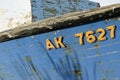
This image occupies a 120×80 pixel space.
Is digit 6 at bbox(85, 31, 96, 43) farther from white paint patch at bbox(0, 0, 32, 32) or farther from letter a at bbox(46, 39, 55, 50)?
white paint patch at bbox(0, 0, 32, 32)

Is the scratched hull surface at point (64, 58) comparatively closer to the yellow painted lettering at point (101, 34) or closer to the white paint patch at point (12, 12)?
the yellow painted lettering at point (101, 34)

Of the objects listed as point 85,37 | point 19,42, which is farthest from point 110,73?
point 19,42

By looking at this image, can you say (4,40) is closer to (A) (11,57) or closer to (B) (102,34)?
(A) (11,57)

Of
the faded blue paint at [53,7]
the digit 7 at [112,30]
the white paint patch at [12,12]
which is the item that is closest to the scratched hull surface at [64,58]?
the digit 7 at [112,30]

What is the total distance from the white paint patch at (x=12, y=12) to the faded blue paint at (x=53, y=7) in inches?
12.0

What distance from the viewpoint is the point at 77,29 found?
355 cm

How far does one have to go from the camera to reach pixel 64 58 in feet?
12.2

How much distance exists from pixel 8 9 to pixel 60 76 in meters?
7.02

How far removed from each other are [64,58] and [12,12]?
6.96 meters

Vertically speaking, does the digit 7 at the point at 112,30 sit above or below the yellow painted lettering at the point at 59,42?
above

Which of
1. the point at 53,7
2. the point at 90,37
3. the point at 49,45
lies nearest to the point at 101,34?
the point at 90,37

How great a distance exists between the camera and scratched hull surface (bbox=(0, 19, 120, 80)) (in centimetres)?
338

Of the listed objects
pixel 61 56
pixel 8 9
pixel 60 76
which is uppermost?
pixel 61 56

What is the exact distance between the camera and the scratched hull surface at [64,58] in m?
3.38
